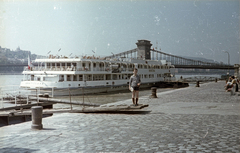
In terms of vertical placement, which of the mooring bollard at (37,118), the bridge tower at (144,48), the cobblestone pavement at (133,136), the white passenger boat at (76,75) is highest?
the bridge tower at (144,48)

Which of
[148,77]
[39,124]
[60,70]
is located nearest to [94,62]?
[60,70]

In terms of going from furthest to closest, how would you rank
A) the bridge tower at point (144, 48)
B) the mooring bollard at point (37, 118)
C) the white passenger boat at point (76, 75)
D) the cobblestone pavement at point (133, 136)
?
the bridge tower at point (144, 48)
the white passenger boat at point (76, 75)
the mooring bollard at point (37, 118)
the cobblestone pavement at point (133, 136)

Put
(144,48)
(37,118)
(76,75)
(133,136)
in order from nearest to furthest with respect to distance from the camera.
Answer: (133,136) → (37,118) → (76,75) → (144,48)

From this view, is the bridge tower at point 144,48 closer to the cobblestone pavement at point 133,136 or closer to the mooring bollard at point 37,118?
the cobblestone pavement at point 133,136

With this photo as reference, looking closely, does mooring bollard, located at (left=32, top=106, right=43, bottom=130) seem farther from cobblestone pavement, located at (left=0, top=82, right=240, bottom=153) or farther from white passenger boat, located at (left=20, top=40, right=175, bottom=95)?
white passenger boat, located at (left=20, top=40, right=175, bottom=95)

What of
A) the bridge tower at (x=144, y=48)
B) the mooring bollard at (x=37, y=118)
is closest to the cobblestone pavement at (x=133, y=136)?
the mooring bollard at (x=37, y=118)

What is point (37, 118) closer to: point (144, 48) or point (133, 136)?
point (133, 136)

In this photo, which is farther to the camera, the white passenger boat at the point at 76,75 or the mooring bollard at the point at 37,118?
the white passenger boat at the point at 76,75

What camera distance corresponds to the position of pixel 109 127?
7598 millimetres

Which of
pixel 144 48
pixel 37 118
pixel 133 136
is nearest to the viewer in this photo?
pixel 133 136

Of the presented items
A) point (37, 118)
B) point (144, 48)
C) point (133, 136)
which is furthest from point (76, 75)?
point (144, 48)

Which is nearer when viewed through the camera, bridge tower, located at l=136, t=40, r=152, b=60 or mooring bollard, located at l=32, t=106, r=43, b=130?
mooring bollard, located at l=32, t=106, r=43, b=130

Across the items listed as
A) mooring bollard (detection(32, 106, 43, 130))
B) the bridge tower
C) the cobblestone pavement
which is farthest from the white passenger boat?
the bridge tower

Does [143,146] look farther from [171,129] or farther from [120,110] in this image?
[120,110]
